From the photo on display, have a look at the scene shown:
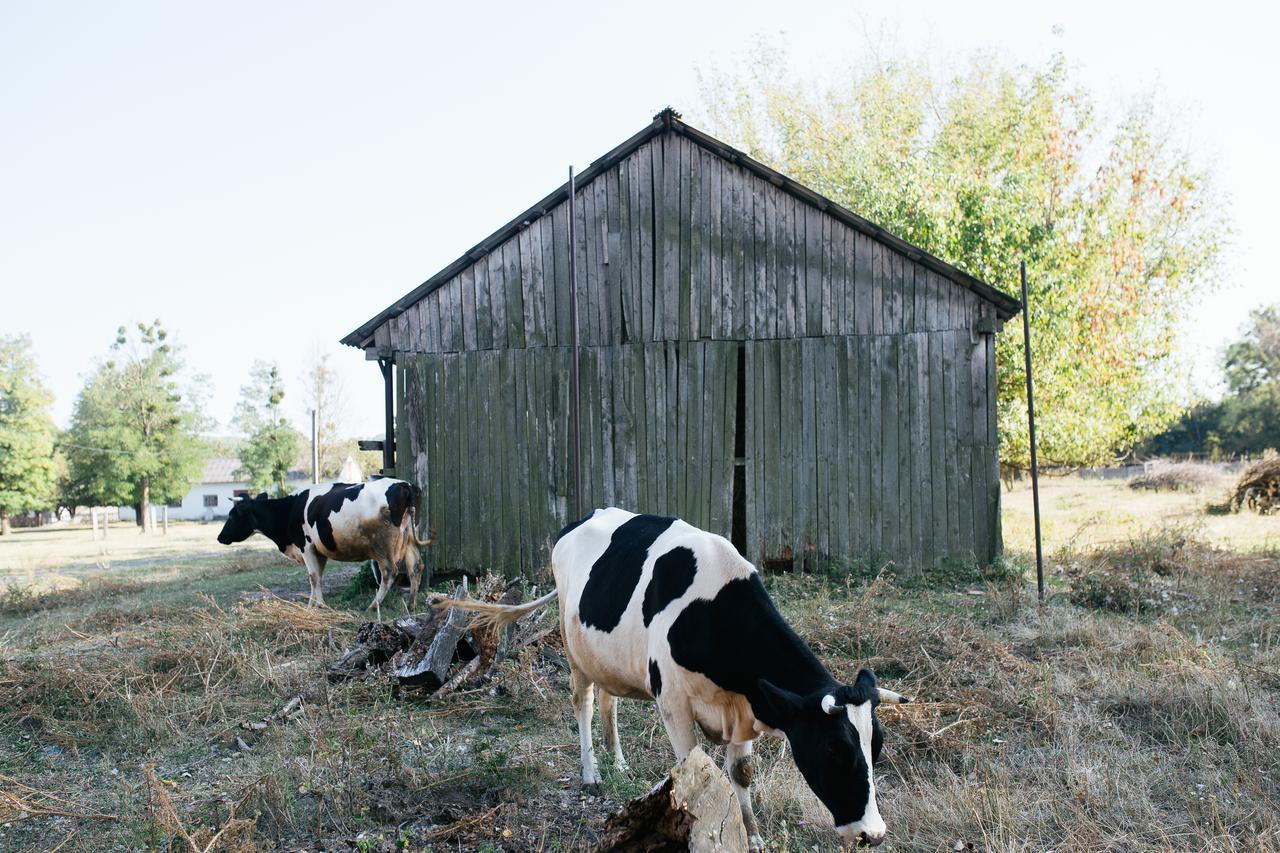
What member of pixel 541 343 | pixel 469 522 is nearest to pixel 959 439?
pixel 541 343

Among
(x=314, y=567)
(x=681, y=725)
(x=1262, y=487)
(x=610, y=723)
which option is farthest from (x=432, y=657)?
(x=1262, y=487)

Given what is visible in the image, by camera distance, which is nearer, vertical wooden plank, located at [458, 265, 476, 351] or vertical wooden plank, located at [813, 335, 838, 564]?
vertical wooden plank, located at [813, 335, 838, 564]

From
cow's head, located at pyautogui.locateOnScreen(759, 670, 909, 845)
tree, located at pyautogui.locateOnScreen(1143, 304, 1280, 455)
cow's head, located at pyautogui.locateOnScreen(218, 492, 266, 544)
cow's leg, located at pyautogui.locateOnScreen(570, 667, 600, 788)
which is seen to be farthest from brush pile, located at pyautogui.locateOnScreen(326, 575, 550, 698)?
tree, located at pyautogui.locateOnScreen(1143, 304, 1280, 455)

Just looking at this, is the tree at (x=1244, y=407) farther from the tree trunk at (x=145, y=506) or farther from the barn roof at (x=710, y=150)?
the tree trunk at (x=145, y=506)

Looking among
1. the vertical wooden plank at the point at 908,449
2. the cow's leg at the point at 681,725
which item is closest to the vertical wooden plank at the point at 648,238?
the vertical wooden plank at the point at 908,449

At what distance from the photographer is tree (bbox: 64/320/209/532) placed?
45656 mm

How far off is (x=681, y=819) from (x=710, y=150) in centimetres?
1037

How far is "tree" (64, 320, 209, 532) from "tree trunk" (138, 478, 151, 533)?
0.15 ft

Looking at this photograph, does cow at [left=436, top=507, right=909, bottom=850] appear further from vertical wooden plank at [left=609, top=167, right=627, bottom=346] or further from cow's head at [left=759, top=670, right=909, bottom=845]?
vertical wooden plank at [left=609, top=167, right=627, bottom=346]

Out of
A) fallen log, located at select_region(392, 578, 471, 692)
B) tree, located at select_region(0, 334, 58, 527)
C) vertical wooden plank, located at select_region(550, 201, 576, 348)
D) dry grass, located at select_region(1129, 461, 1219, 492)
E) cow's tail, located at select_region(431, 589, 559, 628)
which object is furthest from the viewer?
tree, located at select_region(0, 334, 58, 527)

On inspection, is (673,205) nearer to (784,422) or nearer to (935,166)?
(784,422)

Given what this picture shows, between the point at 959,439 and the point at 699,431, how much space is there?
3.48 m

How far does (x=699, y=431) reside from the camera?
12273 millimetres

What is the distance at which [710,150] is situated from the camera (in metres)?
12.4
